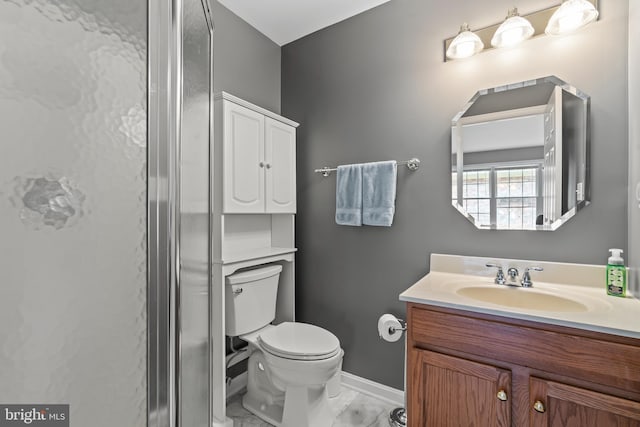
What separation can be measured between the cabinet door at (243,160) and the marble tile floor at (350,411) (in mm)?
1152

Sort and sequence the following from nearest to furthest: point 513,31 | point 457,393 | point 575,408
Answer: point 575,408 < point 457,393 < point 513,31

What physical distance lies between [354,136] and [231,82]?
0.86m

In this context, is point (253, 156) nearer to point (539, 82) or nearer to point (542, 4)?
point (539, 82)

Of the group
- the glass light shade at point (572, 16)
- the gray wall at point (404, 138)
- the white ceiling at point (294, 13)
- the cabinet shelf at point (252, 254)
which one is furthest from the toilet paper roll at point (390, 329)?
the white ceiling at point (294, 13)

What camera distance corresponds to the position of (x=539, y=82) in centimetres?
136

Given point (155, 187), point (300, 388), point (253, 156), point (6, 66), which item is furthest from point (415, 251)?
point (6, 66)

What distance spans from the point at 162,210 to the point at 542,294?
4.85 feet

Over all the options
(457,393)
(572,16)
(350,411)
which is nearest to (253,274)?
(350,411)

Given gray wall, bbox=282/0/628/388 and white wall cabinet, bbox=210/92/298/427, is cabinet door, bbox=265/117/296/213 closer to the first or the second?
white wall cabinet, bbox=210/92/298/427

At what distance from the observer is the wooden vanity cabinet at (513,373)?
86 centimetres

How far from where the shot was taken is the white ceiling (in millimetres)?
1780

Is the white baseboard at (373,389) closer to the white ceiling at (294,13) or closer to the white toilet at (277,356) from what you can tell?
the white toilet at (277,356)

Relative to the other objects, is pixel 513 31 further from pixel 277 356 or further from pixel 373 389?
pixel 373 389

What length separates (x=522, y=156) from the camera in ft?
4.63
